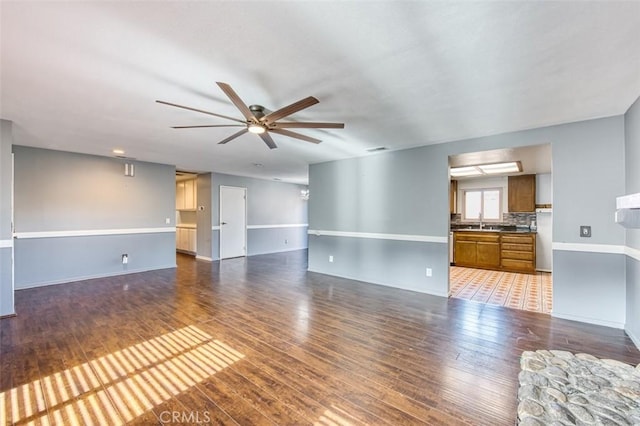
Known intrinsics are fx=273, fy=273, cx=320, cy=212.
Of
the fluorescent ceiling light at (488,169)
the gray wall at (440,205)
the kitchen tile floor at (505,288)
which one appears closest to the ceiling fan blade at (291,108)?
the gray wall at (440,205)

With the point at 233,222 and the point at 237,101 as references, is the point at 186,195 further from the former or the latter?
the point at 237,101

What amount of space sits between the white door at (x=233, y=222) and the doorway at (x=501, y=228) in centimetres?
548

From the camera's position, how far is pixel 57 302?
150 inches

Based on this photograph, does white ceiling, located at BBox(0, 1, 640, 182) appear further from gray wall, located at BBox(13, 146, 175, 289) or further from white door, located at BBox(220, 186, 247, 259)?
white door, located at BBox(220, 186, 247, 259)

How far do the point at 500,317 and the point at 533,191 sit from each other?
4.14 meters

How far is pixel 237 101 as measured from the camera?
211 centimetres

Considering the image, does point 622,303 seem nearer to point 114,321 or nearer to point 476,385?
point 476,385

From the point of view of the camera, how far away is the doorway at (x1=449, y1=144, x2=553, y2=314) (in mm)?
4633

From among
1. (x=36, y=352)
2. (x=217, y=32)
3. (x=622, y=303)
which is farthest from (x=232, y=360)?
(x=622, y=303)

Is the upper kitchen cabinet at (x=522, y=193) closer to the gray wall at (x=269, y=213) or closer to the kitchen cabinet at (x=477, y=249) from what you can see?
the kitchen cabinet at (x=477, y=249)

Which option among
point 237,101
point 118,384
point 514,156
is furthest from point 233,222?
point 514,156

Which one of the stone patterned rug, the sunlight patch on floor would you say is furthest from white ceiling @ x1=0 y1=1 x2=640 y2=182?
the sunlight patch on floor

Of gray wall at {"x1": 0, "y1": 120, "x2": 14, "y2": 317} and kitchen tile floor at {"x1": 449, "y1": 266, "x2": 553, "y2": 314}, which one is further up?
gray wall at {"x1": 0, "y1": 120, "x2": 14, "y2": 317}

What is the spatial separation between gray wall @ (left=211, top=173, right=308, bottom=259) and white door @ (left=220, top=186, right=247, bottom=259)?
0.11 m
